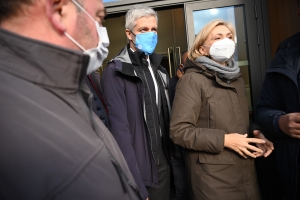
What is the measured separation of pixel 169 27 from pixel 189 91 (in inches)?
185

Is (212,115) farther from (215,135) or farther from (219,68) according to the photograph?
(219,68)

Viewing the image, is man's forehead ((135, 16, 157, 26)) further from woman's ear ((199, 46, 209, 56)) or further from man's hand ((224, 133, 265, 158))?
man's hand ((224, 133, 265, 158))

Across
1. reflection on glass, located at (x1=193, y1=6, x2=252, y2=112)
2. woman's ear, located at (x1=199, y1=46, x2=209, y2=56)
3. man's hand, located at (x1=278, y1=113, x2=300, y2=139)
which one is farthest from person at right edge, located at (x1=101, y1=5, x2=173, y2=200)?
reflection on glass, located at (x1=193, y1=6, x2=252, y2=112)

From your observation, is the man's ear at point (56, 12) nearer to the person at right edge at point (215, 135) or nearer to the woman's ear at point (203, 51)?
the person at right edge at point (215, 135)

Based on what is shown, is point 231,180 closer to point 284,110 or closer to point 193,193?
point 193,193

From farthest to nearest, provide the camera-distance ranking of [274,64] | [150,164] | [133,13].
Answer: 1. [133,13]
2. [150,164]
3. [274,64]

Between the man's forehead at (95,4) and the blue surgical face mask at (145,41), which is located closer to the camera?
the man's forehead at (95,4)

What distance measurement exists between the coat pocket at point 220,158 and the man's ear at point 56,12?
1236mm

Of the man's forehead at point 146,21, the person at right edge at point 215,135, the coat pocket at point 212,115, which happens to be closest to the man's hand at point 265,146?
the person at right edge at point 215,135

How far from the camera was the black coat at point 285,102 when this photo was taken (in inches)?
61.0

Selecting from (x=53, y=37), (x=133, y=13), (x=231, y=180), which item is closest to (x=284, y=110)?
(x=231, y=180)

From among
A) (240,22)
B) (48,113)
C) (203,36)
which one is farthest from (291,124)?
(240,22)

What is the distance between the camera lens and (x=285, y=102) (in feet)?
5.39

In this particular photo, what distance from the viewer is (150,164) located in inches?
75.7
